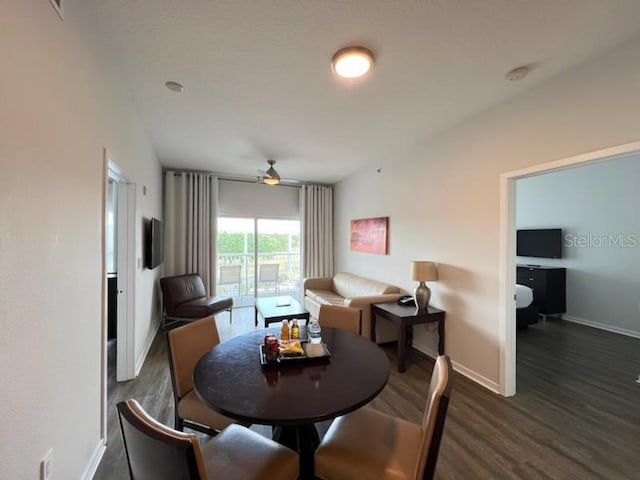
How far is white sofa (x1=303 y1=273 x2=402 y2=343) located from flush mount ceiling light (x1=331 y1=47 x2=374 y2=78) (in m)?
2.46

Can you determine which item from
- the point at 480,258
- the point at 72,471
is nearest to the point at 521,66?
the point at 480,258

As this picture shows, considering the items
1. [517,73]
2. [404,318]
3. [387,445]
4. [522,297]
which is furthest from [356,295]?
[517,73]

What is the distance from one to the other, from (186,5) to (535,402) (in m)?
3.85

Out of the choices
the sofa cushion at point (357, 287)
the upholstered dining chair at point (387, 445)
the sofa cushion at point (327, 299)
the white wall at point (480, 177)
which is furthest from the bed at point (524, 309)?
the upholstered dining chair at point (387, 445)

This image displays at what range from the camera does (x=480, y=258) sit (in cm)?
279

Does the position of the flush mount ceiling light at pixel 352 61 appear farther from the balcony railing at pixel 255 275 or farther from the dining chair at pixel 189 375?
the balcony railing at pixel 255 275

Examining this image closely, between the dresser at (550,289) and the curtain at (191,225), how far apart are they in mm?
5815

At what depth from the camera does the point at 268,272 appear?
5.80 metres

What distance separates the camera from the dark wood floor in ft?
5.72

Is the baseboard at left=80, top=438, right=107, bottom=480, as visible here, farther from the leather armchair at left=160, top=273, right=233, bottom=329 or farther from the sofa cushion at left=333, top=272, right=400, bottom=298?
the sofa cushion at left=333, top=272, right=400, bottom=298

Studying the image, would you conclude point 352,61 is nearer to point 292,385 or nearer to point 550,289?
point 292,385

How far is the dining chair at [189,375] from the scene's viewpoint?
159 centimetres

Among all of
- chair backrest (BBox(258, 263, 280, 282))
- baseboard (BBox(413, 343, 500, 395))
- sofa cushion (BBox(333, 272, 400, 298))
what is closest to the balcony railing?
chair backrest (BBox(258, 263, 280, 282))

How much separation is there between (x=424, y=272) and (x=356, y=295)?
1542mm
